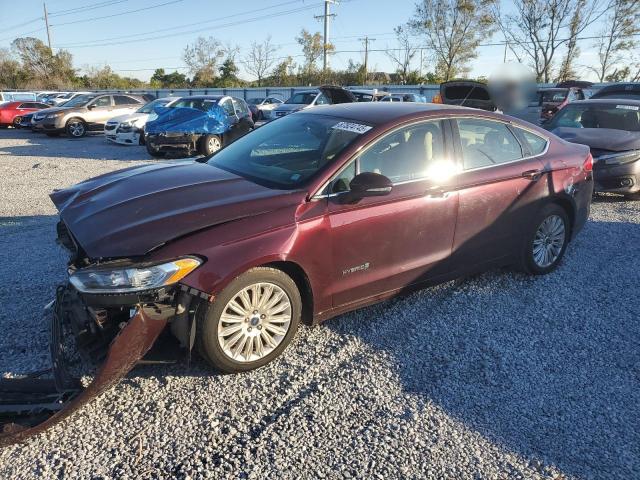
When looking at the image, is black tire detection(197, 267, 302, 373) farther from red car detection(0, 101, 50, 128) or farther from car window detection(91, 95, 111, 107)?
red car detection(0, 101, 50, 128)

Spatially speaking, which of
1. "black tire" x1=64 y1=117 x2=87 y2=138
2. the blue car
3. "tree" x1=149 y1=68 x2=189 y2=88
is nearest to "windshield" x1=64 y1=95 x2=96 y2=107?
"black tire" x1=64 y1=117 x2=87 y2=138

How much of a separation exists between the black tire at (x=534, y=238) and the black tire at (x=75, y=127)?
59.4 feet

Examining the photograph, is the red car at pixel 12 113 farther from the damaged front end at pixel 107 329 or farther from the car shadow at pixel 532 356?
the car shadow at pixel 532 356

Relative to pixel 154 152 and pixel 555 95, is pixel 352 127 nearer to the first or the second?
pixel 154 152

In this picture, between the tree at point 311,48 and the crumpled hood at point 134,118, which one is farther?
the tree at point 311,48

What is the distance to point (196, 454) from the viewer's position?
2.47 meters

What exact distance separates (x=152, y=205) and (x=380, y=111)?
6.38 ft

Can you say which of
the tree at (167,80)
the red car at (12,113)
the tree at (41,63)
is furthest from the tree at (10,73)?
the red car at (12,113)

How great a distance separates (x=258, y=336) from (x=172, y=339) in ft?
1.74

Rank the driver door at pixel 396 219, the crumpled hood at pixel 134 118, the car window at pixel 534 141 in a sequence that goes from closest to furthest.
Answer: the driver door at pixel 396 219
the car window at pixel 534 141
the crumpled hood at pixel 134 118

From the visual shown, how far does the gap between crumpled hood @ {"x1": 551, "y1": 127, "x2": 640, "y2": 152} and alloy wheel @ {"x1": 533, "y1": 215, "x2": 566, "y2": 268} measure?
360 cm

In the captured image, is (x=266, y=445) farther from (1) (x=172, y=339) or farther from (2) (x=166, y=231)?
(2) (x=166, y=231)

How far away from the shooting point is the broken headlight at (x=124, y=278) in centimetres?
267

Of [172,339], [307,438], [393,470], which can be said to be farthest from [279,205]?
[393,470]
